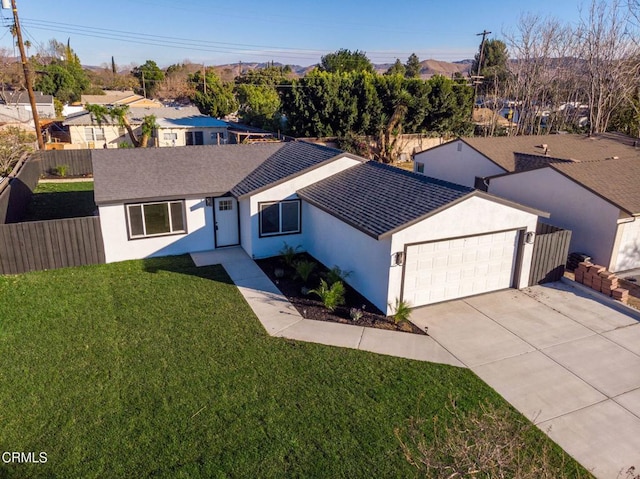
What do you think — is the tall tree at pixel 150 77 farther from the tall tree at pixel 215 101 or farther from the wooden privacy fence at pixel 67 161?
the wooden privacy fence at pixel 67 161

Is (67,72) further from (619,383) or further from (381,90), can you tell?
(619,383)

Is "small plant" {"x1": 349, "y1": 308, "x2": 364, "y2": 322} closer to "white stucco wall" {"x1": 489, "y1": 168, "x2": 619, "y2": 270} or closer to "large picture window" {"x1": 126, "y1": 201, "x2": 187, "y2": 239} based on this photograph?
"large picture window" {"x1": 126, "y1": 201, "x2": 187, "y2": 239}

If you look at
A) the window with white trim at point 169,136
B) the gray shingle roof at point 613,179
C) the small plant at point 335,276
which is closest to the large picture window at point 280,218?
the small plant at point 335,276

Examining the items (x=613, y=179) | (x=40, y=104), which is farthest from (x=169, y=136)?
(x=613, y=179)

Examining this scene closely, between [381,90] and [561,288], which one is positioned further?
[381,90]

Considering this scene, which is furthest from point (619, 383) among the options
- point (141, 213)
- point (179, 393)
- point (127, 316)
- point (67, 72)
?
point (67, 72)

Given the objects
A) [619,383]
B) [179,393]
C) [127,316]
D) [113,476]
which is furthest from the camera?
[127,316]
